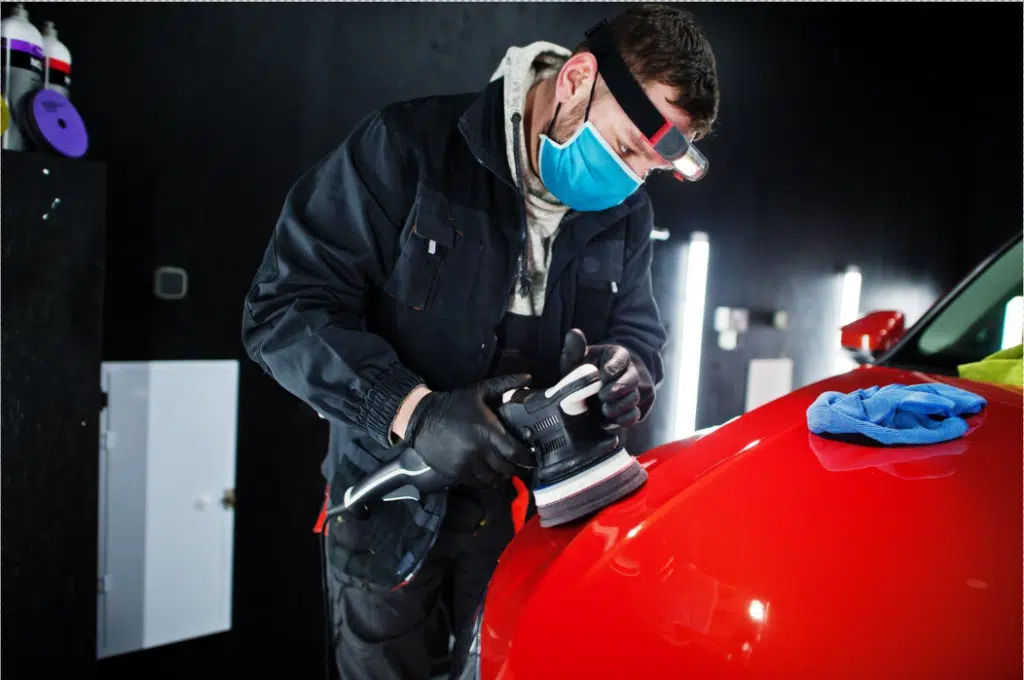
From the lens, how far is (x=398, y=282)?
3.99ft

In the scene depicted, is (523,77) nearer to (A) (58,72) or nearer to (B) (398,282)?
(B) (398,282)

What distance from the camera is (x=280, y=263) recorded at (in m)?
1.12

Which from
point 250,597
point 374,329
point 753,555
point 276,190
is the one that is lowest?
point 250,597

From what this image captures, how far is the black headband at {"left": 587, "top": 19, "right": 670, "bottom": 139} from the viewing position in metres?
1.17

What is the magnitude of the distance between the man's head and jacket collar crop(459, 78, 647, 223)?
0.14 meters

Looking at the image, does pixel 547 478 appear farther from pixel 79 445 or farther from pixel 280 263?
pixel 79 445

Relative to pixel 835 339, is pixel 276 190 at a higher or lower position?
higher

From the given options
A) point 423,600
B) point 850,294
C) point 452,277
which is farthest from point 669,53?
point 850,294

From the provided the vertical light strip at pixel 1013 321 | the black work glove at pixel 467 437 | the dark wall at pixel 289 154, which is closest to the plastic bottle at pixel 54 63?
the dark wall at pixel 289 154

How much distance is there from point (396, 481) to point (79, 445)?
34.7 inches

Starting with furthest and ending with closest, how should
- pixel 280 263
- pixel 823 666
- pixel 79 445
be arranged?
pixel 79 445 → pixel 280 263 → pixel 823 666

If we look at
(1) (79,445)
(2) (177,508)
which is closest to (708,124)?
(1) (79,445)

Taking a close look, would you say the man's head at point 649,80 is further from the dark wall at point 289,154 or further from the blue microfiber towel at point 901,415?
the dark wall at point 289,154

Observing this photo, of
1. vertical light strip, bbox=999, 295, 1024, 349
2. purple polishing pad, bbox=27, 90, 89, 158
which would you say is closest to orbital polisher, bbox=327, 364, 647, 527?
vertical light strip, bbox=999, 295, 1024, 349
